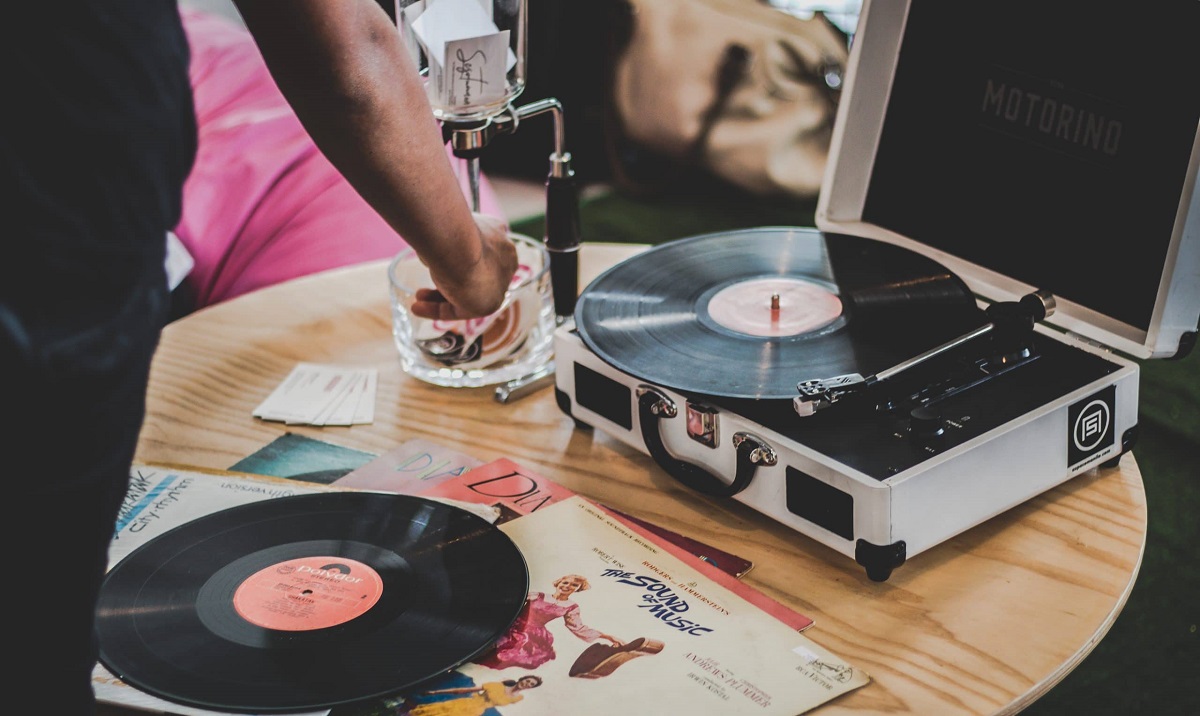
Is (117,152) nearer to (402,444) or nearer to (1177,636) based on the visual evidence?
(402,444)

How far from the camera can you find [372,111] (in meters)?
0.90

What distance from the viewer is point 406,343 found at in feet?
4.08

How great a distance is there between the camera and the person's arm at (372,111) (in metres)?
0.84

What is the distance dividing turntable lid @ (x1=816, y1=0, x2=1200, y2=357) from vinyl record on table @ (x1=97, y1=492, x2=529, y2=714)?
0.61m

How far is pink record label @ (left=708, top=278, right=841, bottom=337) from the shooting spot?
3.34 feet

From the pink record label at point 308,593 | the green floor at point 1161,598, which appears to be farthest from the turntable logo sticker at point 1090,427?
the green floor at point 1161,598

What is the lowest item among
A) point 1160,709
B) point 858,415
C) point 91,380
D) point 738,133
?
point 1160,709

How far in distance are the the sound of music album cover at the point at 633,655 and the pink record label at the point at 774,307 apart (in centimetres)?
23

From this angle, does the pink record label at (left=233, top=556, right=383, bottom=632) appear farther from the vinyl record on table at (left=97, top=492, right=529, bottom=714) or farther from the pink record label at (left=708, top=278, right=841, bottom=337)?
the pink record label at (left=708, top=278, right=841, bottom=337)

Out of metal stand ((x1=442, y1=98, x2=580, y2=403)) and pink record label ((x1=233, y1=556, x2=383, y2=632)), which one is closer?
pink record label ((x1=233, y1=556, x2=383, y2=632))

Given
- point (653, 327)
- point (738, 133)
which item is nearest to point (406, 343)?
point (653, 327)

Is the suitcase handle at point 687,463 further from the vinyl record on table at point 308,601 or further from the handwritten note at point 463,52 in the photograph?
the handwritten note at point 463,52

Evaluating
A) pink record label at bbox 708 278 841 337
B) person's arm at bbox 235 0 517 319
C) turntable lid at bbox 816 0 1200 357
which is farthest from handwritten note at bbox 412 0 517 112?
turntable lid at bbox 816 0 1200 357

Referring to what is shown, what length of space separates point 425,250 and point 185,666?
1.39 feet
